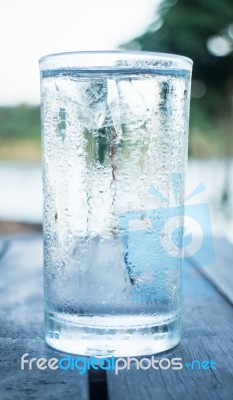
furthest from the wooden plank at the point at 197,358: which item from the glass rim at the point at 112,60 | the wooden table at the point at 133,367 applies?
the glass rim at the point at 112,60

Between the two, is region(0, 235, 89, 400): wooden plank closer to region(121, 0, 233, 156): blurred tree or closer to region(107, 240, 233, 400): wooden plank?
region(107, 240, 233, 400): wooden plank

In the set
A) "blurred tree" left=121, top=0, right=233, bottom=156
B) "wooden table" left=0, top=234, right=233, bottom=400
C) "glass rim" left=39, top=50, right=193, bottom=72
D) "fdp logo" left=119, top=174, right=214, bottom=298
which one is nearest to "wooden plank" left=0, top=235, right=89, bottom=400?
"wooden table" left=0, top=234, right=233, bottom=400

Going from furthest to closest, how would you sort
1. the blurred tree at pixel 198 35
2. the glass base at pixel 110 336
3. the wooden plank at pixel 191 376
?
1. the blurred tree at pixel 198 35
2. the glass base at pixel 110 336
3. the wooden plank at pixel 191 376

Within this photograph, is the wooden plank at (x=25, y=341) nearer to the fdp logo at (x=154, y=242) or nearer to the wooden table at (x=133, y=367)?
the wooden table at (x=133, y=367)

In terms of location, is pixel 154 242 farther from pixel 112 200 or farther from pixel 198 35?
pixel 198 35

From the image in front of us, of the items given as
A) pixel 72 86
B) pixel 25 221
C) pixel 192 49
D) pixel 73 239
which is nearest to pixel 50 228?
pixel 73 239

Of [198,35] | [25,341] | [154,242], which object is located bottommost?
[25,341]

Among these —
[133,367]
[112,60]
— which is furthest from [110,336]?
[112,60]
